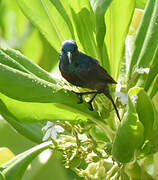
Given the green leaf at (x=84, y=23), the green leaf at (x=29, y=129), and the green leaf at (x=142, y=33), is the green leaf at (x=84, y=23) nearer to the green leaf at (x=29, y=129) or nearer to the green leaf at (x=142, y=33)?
the green leaf at (x=142, y=33)

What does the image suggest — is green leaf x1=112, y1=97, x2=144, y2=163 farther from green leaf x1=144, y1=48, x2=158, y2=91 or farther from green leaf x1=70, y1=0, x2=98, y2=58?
green leaf x1=70, y1=0, x2=98, y2=58

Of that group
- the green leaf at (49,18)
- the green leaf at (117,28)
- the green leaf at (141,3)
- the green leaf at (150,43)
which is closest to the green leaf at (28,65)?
the green leaf at (49,18)

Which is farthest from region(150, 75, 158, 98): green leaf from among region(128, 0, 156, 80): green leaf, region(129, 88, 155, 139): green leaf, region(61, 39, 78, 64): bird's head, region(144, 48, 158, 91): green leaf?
region(61, 39, 78, 64): bird's head

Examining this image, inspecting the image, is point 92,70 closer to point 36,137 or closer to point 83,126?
point 83,126

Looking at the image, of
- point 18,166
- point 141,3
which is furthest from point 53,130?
point 141,3

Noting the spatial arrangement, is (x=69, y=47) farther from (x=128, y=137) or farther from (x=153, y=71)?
(x=128, y=137)

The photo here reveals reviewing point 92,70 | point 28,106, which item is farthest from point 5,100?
point 92,70
